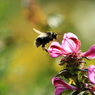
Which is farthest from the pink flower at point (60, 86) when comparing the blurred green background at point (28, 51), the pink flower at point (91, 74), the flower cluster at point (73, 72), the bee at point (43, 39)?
the blurred green background at point (28, 51)

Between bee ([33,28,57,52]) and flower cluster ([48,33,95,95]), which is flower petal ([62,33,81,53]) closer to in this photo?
flower cluster ([48,33,95,95])

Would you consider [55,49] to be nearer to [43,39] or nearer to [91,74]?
[91,74]

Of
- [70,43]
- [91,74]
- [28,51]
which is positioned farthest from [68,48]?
[28,51]

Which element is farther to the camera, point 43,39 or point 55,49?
point 43,39

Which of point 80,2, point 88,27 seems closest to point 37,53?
point 88,27

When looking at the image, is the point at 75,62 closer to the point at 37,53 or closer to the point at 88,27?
the point at 37,53

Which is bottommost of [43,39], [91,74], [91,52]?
[91,74]

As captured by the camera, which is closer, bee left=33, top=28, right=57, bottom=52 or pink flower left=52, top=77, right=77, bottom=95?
pink flower left=52, top=77, right=77, bottom=95

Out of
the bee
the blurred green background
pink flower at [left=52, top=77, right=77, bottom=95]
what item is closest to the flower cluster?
pink flower at [left=52, top=77, right=77, bottom=95]
